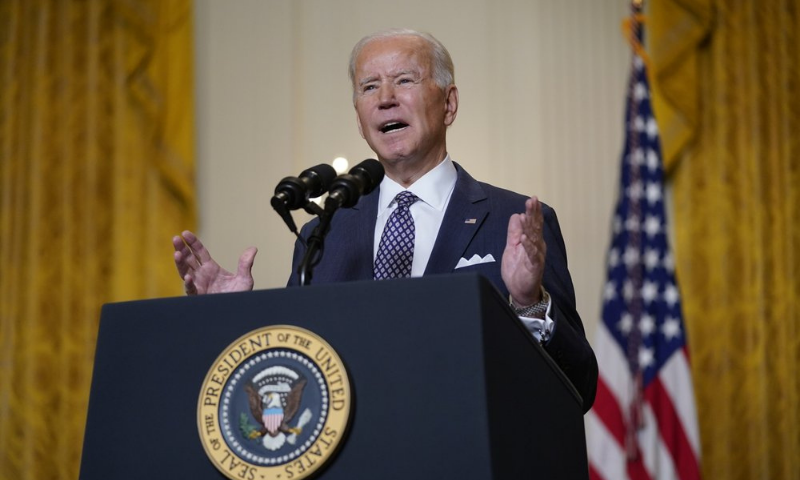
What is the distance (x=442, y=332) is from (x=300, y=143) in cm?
418

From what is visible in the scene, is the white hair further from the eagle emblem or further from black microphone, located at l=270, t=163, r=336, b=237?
the eagle emblem

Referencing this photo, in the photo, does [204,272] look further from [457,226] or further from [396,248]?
[457,226]

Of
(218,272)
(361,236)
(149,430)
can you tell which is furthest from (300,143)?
(149,430)

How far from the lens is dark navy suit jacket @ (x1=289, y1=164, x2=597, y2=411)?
2414 millimetres

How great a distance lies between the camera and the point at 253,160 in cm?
562

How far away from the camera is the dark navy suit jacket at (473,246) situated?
95.0 inches

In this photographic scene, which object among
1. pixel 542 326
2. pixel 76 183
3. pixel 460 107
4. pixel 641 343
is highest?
pixel 460 107

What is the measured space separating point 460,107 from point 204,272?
3371 mm

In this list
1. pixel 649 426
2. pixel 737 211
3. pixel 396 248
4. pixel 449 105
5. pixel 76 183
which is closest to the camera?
pixel 396 248

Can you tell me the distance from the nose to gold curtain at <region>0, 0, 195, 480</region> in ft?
9.27

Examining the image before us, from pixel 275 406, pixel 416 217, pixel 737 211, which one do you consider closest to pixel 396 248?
pixel 416 217

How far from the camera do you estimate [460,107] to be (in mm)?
5457

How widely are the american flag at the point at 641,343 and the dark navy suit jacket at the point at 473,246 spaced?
201 centimetres

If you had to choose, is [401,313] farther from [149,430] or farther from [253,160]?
[253,160]
